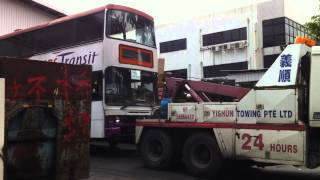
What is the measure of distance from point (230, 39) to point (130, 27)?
101 feet

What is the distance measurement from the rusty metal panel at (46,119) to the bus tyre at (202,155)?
5.01m

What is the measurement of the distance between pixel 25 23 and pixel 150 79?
1334cm

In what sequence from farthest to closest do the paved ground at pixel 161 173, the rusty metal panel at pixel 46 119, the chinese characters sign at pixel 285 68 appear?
the paved ground at pixel 161 173 < the chinese characters sign at pixel 285 68 < the rusty metal panel at pixel 46 119

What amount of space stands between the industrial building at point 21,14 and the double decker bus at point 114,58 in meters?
10.4

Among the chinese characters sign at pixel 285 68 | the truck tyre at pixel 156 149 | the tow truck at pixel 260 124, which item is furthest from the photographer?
the truck tyre at pixel 156 149

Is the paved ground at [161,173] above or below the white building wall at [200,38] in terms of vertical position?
below

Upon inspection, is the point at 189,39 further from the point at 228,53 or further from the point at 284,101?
the point at 284,101

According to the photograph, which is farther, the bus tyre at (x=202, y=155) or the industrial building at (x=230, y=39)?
the industrial building at (x=230, y=39)

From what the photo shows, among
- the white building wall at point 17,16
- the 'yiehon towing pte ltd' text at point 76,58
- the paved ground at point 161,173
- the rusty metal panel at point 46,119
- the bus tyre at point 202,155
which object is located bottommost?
the paved ground at point 161,173

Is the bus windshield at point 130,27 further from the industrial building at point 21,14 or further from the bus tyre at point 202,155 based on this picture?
the industrial building at point 21,14

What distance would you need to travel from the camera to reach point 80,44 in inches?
570

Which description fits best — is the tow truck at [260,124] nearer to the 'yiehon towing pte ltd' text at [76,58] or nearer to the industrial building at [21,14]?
the 'yiehon towing pte ltd' text at [76,58]

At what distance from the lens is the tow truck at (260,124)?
29.9 feet

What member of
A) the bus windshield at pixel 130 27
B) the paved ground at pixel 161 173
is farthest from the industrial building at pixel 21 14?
the paved ground at pixel 161 173
